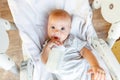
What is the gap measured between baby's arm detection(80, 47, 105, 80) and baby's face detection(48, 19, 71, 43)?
4.8 inches

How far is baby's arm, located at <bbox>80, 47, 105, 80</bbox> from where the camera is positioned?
3.31ft

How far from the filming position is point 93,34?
116cm

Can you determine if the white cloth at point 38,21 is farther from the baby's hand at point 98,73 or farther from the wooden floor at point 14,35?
the wooden floor at point 14,35

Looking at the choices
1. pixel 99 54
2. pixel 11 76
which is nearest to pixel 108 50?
pixel 99 54

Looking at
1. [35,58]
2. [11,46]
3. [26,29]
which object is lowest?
[11,46]

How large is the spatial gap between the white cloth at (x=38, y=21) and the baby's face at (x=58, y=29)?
0.09 meters

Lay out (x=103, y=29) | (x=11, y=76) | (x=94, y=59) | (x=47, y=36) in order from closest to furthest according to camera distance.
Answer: (x=94, y=59)
(x=47, y=36)
(x=11, y=76)
(x=103, y=29)

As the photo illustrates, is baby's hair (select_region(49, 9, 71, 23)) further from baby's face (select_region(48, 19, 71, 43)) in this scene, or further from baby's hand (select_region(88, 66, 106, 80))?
baby's hand (select_region(88, 66, 106, 80))

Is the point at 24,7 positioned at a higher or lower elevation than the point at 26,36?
higher

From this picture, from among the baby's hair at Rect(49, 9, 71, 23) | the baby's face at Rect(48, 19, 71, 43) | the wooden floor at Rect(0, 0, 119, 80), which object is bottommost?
the wooden floor at Rect(0, 0, 119, 80)

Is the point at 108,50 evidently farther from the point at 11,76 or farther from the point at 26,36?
the point at 11,76

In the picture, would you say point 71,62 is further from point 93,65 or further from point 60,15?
point 60,15

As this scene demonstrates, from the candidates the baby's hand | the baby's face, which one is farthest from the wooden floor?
the baby's hand

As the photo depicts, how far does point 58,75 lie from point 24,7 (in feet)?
1.13
